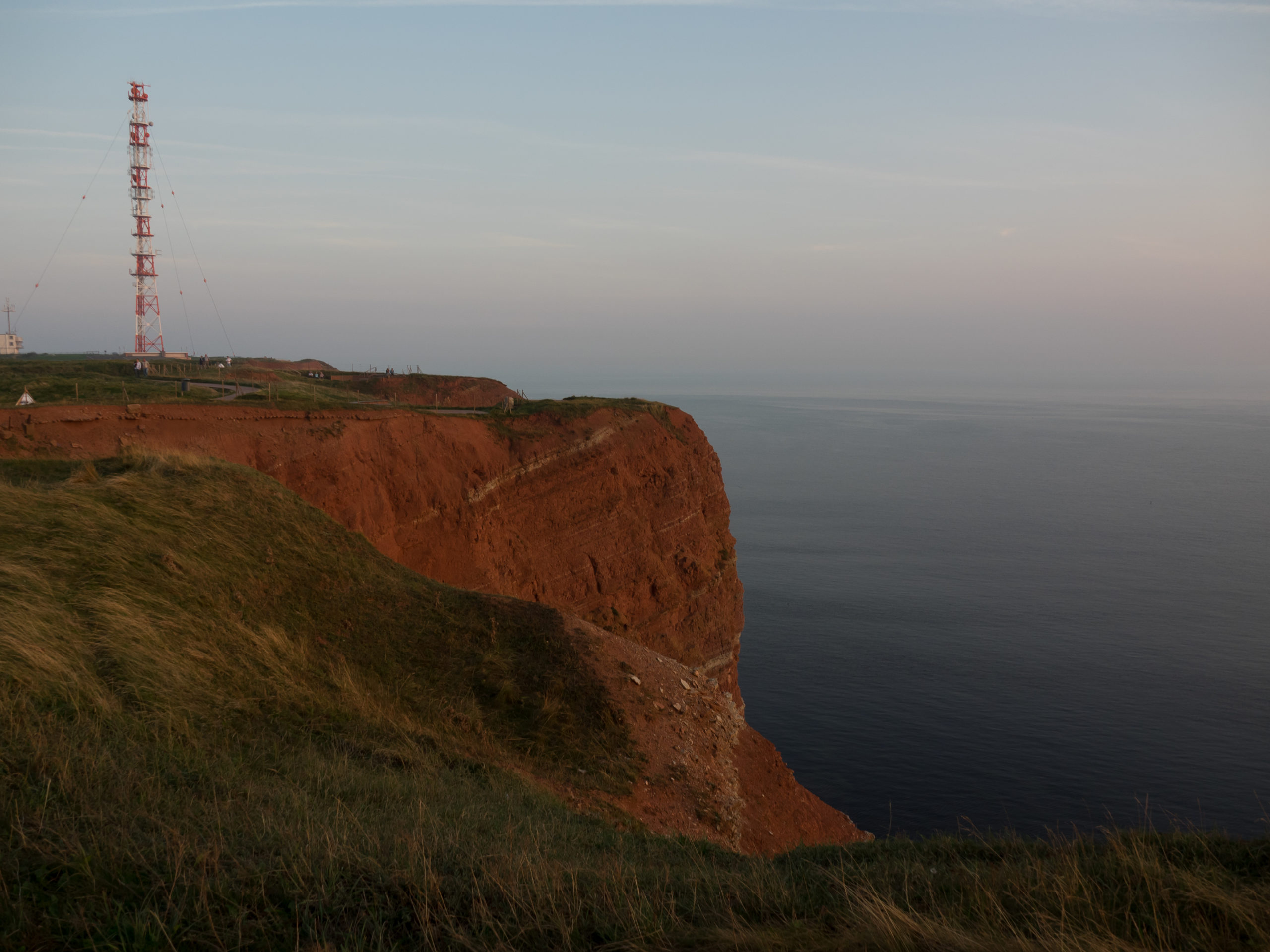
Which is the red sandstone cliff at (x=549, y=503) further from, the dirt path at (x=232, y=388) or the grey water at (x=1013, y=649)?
the grey water at (x=1013, y=649)

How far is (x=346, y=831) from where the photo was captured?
16.2 feet

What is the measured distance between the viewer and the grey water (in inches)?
1195

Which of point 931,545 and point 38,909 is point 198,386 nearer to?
point 38,909

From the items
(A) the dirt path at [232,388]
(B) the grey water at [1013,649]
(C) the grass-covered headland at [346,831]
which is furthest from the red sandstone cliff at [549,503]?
(B) the grey water at [1013,649]

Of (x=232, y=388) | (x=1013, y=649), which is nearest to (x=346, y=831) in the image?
(x=232, y=388)

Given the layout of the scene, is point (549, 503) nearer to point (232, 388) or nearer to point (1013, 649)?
point (232, 388)

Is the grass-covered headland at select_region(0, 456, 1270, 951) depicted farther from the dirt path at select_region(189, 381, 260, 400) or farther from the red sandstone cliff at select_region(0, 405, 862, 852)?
the dirt path at select_region(189, 381, 260, 400)

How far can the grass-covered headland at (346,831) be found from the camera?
3.95 meters

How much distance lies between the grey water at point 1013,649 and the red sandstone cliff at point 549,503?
245 inches

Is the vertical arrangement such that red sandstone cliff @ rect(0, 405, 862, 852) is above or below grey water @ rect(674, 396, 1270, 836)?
above

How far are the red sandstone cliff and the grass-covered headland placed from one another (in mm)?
5201

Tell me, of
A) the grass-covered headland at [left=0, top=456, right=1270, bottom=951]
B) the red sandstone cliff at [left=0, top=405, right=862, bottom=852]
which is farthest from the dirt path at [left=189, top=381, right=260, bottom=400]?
the grass-covered headland at [left=0, top=456, right=1270, bottom=951]

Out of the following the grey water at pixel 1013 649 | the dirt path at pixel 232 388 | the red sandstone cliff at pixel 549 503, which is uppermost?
→ the dirt path at pixel 232 388

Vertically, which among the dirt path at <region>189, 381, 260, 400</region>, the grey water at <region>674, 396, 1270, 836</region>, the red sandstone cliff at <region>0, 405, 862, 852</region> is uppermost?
the dirt path at <region>189, 381, 260, 400</region>
